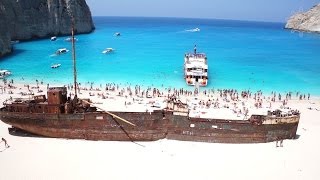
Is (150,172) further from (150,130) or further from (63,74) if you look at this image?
(63,74)

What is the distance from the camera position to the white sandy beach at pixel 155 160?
2155 centimetres

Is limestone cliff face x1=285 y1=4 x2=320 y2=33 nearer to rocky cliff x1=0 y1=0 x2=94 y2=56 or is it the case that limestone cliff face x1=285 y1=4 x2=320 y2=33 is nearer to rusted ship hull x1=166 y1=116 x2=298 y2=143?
Result: rocky cliff x1=0 y1=0 x2=94 y2=56

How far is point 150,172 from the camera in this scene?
21750mm

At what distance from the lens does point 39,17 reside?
106312 millimetres

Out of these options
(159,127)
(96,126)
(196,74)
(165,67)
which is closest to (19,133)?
(96,126)

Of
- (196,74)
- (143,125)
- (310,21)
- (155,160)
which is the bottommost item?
(155,160)

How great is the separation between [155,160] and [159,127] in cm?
344

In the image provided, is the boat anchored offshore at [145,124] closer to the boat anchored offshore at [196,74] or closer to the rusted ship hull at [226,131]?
the rusted ship hull at [226,131]

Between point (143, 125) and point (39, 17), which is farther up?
point (39, 17)

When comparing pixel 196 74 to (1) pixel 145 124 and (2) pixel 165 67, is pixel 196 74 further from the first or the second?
(1) pixel 145 124

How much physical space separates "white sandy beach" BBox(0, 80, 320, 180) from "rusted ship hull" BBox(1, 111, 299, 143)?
1.72ft

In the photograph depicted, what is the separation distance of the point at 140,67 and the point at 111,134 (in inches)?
1500

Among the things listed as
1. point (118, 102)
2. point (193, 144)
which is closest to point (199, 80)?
point (118, 102)

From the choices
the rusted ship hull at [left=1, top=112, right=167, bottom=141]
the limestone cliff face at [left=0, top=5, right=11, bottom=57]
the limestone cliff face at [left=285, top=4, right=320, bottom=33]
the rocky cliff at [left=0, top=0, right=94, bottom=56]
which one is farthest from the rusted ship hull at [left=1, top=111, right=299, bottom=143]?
the limestone cliff face at [left=285, top=4, right=320, bottom=33]
